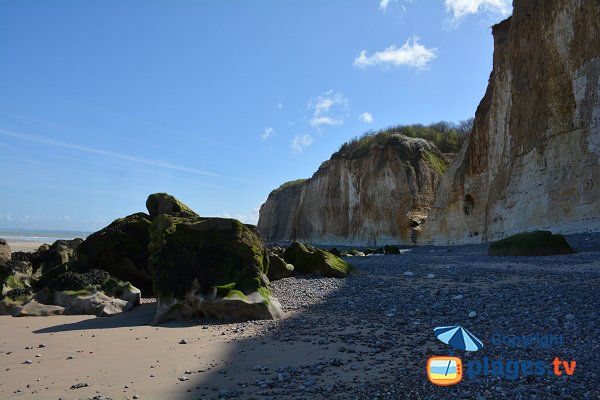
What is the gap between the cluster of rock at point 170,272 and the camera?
23.2ft

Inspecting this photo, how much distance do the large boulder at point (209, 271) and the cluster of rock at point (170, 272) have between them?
0.01 meters

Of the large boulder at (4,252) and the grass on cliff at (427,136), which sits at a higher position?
the grass on cliff at (427,136)

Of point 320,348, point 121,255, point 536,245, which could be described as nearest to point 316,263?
point 121,255

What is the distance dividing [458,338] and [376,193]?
41.4 meters

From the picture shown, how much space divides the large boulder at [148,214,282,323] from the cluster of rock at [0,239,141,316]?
1.19 metres

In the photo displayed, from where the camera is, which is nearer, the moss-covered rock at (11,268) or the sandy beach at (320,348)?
the sandy beach at (320,348)

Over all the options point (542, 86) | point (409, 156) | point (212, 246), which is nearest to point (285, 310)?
point (212, 246)

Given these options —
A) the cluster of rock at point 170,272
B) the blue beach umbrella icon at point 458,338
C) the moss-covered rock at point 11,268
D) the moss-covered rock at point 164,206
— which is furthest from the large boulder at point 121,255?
the blue beach umbrella icon at point 458,338

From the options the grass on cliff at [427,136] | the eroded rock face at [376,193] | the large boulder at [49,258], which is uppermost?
the grass on cliff at [427,136]

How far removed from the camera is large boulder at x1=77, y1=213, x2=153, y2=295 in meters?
11.0

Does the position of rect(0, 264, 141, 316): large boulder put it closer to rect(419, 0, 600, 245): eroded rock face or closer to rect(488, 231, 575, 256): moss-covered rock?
rect(488, 231, 575, 256): moss-covered rock

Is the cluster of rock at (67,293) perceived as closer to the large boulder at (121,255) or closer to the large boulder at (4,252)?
the large boulder at (121,255)

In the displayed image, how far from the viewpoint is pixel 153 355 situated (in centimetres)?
505

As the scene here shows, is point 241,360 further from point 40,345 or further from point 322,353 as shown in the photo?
point 40,345
